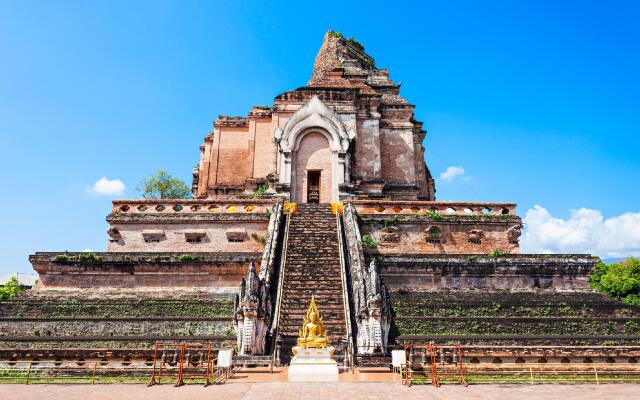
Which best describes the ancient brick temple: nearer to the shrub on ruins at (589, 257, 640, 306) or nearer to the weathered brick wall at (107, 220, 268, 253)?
the weathered brick wall at (107, 220, 268, 253)

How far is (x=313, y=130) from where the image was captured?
24578 millimetres

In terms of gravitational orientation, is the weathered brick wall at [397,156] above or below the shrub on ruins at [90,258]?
above

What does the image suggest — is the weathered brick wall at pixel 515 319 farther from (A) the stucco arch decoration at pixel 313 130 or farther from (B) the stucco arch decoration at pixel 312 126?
(B) the stucco arch decoration at pixel 312 126

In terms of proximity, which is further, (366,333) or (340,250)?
(340,250)

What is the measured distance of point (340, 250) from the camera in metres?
17.1

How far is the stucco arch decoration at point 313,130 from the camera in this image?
2398cm

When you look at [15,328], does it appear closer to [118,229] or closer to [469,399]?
[118,229]

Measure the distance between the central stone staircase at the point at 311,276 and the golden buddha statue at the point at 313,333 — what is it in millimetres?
1362

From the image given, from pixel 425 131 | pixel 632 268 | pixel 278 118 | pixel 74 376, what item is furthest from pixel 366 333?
pixel 632 268

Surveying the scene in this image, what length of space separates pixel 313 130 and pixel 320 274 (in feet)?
35.1

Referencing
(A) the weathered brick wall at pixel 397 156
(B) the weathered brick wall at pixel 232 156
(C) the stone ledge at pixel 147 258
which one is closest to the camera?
(C) the stone ledge at pixel 147 258

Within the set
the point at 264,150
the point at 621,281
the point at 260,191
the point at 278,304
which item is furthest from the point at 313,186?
the point at 621,281

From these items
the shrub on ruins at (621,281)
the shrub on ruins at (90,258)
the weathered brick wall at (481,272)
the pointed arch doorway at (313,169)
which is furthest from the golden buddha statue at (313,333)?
the shrub on ruins at (621,281)

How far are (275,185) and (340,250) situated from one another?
299 inches
